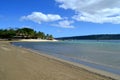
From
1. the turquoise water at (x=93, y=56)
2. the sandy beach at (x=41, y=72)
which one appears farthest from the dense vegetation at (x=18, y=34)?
the sandy beach at (x=41, y=72)

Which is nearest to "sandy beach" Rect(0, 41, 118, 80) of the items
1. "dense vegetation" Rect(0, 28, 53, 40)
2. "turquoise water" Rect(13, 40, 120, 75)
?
"turquoise water" Rect(13, 40, 120, 75)

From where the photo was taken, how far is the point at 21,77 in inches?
443

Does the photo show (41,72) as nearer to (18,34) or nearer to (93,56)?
(93,56)

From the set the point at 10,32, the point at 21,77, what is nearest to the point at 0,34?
the point at 10,32

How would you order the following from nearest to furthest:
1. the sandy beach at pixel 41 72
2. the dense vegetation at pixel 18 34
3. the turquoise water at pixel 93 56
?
the sandy beach at pixel 41 72, the turquoise water at pixel 93 56, the dense vegetation at pixel 18 34

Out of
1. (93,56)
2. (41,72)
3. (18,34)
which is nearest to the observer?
(41,72)

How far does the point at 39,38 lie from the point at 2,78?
18106 centimetres

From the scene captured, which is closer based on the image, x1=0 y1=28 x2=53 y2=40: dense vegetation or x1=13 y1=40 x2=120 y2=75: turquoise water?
x1=13 y1=40 x2=120 y2=75: turquoise water

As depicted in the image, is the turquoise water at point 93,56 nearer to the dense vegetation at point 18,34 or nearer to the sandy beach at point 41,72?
the sandy beach at point 41,72

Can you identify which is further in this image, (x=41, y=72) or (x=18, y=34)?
(x=18, y=34)

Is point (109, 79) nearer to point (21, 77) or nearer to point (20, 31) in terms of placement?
point (21, 77)

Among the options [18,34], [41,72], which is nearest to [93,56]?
[41,72]

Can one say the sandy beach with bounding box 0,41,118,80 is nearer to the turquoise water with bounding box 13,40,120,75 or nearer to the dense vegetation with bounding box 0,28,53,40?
the turquoise water with bounding box 13,40,120,75

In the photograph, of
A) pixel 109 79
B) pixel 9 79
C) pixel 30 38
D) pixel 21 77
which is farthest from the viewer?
pixel 30 38
